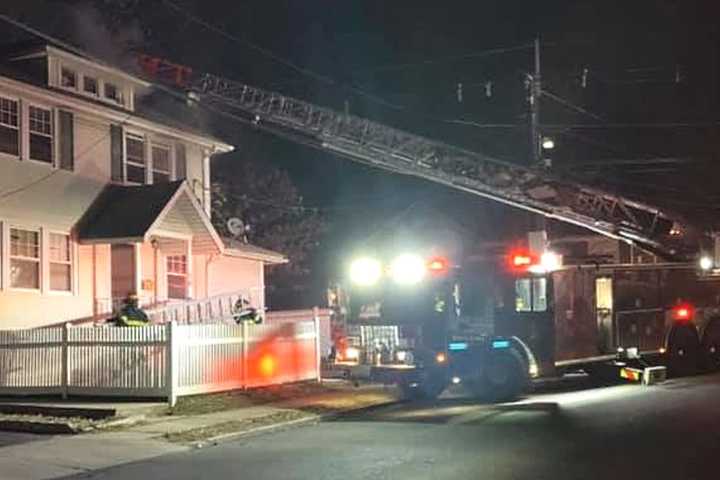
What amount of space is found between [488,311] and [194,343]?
544 cm

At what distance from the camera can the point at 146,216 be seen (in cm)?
2200

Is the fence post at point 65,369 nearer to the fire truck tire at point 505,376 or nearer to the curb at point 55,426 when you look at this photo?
the curb at point 55,426

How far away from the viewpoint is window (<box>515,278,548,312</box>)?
A: 18062mm

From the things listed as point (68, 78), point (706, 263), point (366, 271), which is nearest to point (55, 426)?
point (366, 271)

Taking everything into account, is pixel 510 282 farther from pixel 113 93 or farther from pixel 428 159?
pixel 113 93

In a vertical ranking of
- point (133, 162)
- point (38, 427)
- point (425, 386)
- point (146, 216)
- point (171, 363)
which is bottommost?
point (38, 427)

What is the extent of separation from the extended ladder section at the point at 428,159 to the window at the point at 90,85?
10.7ft

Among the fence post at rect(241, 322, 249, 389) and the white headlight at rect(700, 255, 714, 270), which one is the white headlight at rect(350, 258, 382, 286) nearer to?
the fence post at rect(241, 322, 249, 389)

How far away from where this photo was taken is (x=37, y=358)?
17.6 metres

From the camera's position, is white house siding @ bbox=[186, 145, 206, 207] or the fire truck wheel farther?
white house siding @ bbox=[186, 145, 206, 207]

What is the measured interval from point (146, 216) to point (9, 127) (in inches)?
139

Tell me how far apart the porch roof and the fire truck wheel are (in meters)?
8.50

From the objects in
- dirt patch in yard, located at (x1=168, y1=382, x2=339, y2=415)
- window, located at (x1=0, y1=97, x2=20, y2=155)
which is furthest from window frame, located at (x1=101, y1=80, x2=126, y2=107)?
dirt patch in yard, located at (x1=168, y1=382, x2=339, y2=415)

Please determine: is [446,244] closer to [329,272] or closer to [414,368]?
[414,368]
